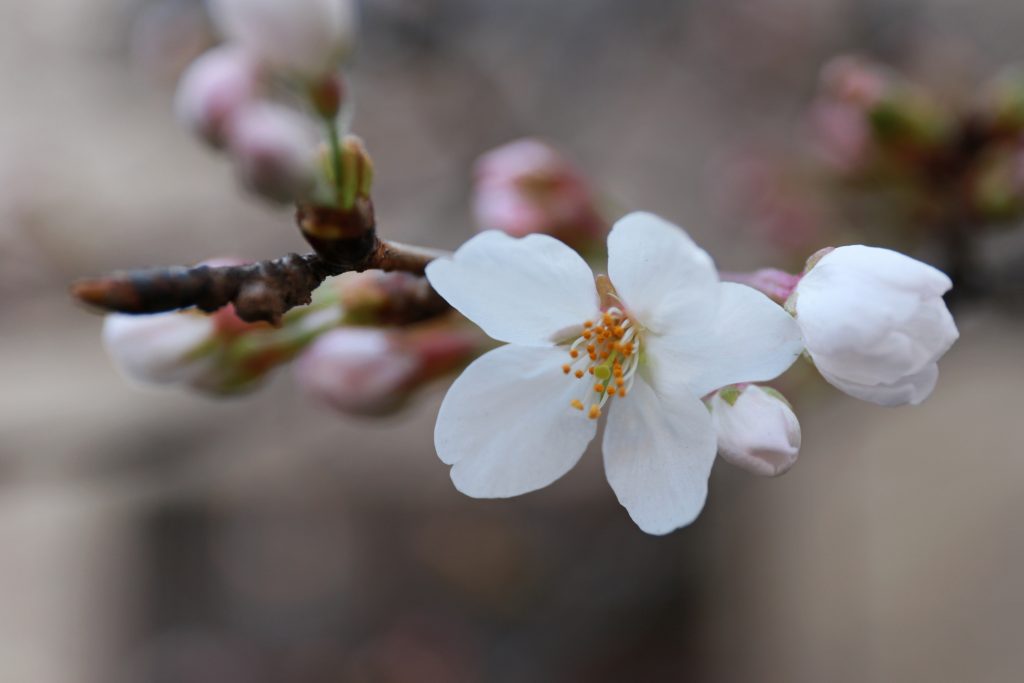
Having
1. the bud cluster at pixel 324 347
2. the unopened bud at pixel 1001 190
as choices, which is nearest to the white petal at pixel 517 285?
the bud cluster at pixel 324 347

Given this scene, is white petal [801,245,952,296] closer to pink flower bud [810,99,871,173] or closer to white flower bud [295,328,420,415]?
white flower bud [295,328,420,415]

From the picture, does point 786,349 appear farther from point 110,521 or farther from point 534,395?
point 110,521

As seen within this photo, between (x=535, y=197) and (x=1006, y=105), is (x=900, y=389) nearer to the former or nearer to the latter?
(x=535, y=197)

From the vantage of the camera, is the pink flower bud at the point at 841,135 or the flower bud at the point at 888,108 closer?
the flower bud at the point at 888,108

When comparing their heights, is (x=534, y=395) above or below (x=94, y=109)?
below

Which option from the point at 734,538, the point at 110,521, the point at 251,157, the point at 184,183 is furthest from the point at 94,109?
the point at 251,157

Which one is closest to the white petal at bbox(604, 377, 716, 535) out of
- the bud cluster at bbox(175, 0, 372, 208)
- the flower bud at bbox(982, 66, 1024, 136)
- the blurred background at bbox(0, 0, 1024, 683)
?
the bud cluster at bbox(175, 0, 372, 208)

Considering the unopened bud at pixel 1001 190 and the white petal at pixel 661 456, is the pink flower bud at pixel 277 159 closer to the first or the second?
the white petal at pixel 661 456
